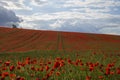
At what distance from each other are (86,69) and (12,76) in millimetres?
2385

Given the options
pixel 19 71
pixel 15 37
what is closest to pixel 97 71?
pixel 19 71

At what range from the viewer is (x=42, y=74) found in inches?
285

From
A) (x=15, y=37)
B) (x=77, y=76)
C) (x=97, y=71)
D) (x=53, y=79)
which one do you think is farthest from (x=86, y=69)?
(x=15, y=37)

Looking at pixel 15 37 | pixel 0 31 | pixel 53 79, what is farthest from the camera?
pixel 0 31

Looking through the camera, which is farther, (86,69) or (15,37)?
(15,37)

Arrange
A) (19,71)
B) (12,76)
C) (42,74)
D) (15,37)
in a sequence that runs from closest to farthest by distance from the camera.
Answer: (12,76) < (42,74) < (19,71) < (15,37)

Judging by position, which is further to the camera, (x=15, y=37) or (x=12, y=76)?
(x=15, y=37)

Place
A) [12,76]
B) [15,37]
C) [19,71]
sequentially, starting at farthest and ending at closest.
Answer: [15,37]
[19,71]
[12,76]

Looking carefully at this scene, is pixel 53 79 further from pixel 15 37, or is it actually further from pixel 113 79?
pixel 15 37

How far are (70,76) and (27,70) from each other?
139 centimetres

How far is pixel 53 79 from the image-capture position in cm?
666

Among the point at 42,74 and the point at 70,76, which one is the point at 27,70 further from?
the point at 70,76

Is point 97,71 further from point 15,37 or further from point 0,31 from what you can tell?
point 0,31

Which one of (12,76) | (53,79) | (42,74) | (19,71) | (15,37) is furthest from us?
(15,37)
